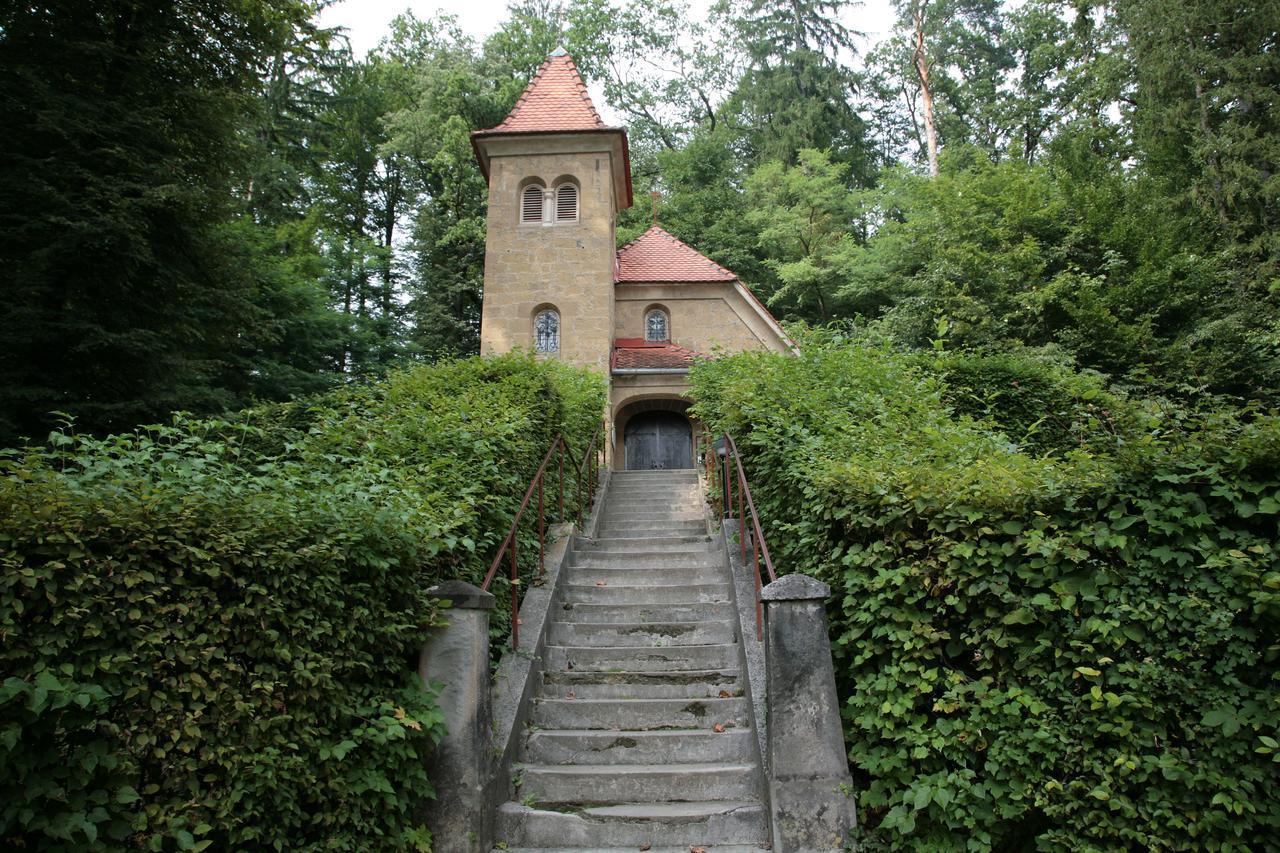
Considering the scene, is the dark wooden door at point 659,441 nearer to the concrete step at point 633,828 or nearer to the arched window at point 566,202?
the arched window at point 566,202

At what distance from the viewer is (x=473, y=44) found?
3111cm

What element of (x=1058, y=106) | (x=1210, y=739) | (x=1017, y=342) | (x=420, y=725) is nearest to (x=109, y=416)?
(x=420, y=725)

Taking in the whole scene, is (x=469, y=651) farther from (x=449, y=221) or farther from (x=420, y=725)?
(x=449, y=221)

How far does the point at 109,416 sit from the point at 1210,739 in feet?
40.8

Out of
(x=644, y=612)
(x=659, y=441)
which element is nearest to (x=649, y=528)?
(x=644, y=612)

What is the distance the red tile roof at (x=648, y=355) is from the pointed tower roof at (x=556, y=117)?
4.47m

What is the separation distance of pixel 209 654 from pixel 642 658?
3849mm

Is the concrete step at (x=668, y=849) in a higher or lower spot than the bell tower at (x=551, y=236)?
lower

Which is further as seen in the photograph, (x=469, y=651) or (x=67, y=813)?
(x=469, y=651)

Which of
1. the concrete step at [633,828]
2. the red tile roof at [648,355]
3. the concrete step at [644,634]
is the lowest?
the concrete step at [633,828]

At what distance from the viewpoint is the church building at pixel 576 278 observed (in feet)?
66.1

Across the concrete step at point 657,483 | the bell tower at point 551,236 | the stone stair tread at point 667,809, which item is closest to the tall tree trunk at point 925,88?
the bell tower at point 551,236

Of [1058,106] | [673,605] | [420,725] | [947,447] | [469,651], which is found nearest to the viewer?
[420,725]

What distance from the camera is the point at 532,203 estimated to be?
20844mm
